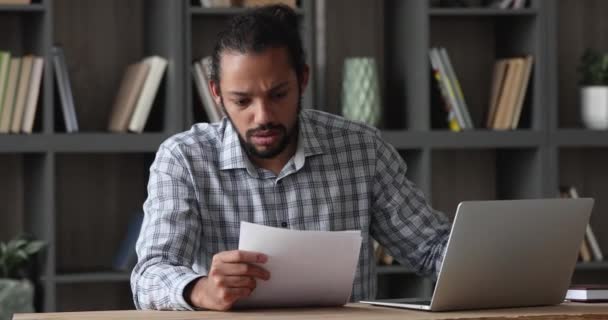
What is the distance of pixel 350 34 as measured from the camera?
12.8 feet

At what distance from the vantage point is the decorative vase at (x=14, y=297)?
3277 millimetres

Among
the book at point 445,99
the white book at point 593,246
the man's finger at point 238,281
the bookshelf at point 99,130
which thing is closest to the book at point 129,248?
the bookshelf at point 99,130

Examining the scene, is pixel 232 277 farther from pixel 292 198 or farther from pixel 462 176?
pixel 462 176

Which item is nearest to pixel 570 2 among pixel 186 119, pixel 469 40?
pixel 469 40

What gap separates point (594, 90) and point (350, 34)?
2.96 feet

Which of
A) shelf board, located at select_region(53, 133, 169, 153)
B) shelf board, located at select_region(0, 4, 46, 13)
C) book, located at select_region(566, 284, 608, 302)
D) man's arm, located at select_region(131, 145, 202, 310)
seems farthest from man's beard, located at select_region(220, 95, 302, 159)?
shelf board, located at select_region(0, 4, 46, 13)

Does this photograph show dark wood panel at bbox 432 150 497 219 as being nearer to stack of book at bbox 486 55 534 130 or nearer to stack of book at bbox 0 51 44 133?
stack of book at bbox 486 55 534 130

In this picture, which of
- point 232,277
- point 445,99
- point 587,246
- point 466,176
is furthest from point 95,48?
point 232,277

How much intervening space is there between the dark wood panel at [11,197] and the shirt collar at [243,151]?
155 cm

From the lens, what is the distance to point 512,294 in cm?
196

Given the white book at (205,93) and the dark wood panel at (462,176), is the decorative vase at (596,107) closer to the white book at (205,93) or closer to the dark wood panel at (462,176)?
the dark wood panel at (462,176)

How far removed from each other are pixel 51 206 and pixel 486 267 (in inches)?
74.8

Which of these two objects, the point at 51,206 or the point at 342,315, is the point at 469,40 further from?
the point at 342,315

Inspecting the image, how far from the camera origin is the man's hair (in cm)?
217
